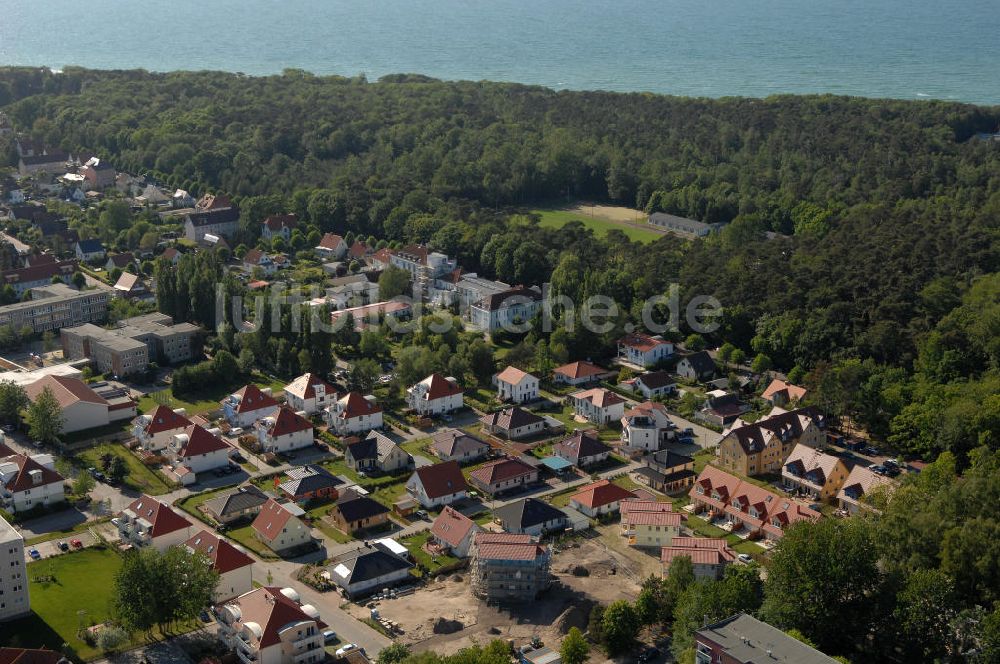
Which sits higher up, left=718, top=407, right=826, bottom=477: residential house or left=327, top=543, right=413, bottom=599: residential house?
left=718, top=407, right=826, bottom=477: residential house

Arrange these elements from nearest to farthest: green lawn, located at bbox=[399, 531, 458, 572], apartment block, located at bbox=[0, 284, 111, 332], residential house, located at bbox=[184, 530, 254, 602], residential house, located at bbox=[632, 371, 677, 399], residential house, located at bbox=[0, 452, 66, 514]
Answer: residential house, located at bbox=[184, 530, 254, 602] → green lawn, located at bbox=[399, 531, 458, 572] → residential house, located at bbox=[0, 452, 66, 514] → residential house, located at bbox=[632, 371, 677, 399] → apartment block, located at bbox=[0, 284, 111, 332]

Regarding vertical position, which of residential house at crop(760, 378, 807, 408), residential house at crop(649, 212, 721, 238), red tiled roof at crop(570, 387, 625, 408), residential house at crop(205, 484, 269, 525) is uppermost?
residential house at crop(649, 212, 721, 238)

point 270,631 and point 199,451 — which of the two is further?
point 199,451

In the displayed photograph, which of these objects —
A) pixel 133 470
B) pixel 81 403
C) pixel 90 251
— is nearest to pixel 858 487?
pixel 133 470

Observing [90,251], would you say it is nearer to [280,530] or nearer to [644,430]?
[280,530]

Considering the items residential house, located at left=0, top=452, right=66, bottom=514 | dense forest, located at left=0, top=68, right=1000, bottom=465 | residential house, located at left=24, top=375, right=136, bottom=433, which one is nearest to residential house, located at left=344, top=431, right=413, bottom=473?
residential house, located at left=0, top=452, right=66, bottom=514

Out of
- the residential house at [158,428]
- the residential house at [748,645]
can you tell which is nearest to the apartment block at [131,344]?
the residential house at [158,428]

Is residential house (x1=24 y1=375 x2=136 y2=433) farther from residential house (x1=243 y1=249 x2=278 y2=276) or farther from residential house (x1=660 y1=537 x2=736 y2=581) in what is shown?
residential house (x1=660 y1=537 x2=736 y2=581)

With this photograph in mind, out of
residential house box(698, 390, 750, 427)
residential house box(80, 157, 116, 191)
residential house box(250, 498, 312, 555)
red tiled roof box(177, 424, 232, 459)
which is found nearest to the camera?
residential house box(250, 498, 312, 555)
